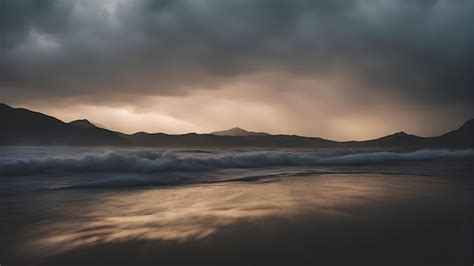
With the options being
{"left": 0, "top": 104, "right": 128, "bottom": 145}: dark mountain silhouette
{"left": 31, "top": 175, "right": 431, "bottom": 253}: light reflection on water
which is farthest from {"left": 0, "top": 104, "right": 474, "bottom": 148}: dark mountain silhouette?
{"left": 31, "top": 175, "right": 431, "bottom": 253}: light reflection on water

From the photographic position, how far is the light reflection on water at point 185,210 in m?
3.60

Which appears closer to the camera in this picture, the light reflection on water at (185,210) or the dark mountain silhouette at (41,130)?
the light reflection on water at (185,210)

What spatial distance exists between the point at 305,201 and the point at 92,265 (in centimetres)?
389

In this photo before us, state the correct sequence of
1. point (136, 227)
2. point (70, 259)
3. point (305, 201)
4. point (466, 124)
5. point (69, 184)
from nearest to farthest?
point (70, 259) < point (136, 227) < point (305, 201) < point (69, 184) < point (466, 124)

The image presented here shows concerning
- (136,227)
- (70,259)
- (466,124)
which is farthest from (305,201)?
(466,124)

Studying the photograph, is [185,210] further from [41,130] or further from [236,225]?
[41,130]

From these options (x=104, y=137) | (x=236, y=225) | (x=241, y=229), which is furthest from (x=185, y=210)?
(x=104, y=137)

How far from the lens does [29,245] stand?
335 cm

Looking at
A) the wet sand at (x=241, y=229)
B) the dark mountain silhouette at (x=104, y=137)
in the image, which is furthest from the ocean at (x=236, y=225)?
the dark mountain silhouette at (x=104, y=137)

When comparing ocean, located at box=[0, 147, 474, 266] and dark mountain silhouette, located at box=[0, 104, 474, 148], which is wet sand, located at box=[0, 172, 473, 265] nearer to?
ocean, located at box=[0, 147, 474, 266]

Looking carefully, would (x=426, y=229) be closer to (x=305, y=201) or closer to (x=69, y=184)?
(x=305, y=201)

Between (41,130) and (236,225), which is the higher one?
(41,130)

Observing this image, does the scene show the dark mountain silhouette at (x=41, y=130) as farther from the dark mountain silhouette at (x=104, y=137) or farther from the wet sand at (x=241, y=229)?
the wet sand at (x=241, y=229)

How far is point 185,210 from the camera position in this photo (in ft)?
16.2
